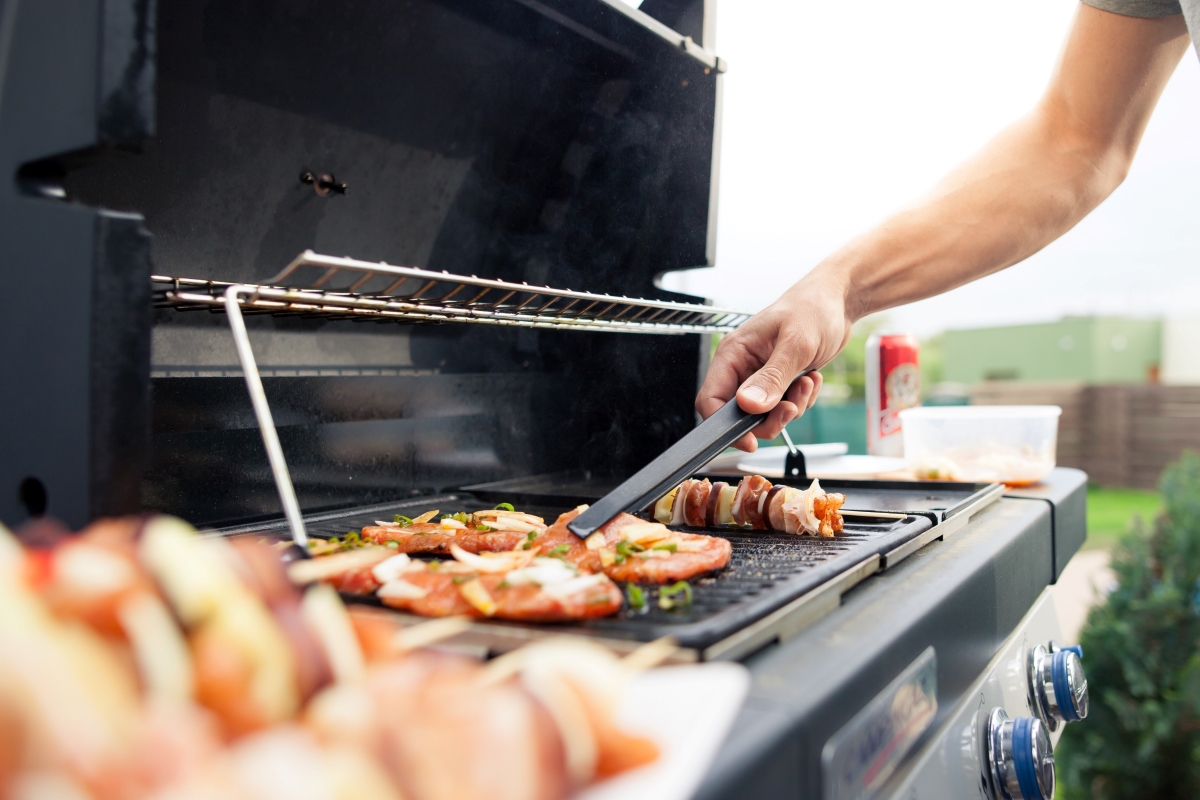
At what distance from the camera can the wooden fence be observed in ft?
33.9

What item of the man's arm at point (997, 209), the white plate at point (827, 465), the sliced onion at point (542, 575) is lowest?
the white plate at point (827, 465)

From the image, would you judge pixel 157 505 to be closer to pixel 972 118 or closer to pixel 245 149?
pixel 245 149

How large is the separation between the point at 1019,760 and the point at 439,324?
1.47 metres

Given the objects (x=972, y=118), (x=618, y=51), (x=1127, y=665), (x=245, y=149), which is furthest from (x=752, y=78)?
(x=1127, y=665)

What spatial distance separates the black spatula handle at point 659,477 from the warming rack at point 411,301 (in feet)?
1.04

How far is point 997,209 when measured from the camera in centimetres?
193

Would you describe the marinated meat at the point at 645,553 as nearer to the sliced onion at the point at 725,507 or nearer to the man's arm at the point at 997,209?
the sliced onion at the point at 725,507

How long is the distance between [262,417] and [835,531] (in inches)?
38.0

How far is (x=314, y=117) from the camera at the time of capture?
1.66 metres

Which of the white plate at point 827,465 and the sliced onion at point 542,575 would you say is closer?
the sliced onion at point 542,575

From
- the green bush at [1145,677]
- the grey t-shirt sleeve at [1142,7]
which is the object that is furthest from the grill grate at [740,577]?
the green bush at [1145,677]

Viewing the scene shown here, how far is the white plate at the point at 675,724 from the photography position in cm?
46

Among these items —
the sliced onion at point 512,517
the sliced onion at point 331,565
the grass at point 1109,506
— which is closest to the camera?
the sliced onion at point 331,565

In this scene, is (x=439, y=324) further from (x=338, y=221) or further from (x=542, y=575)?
(x=542, y=575)
